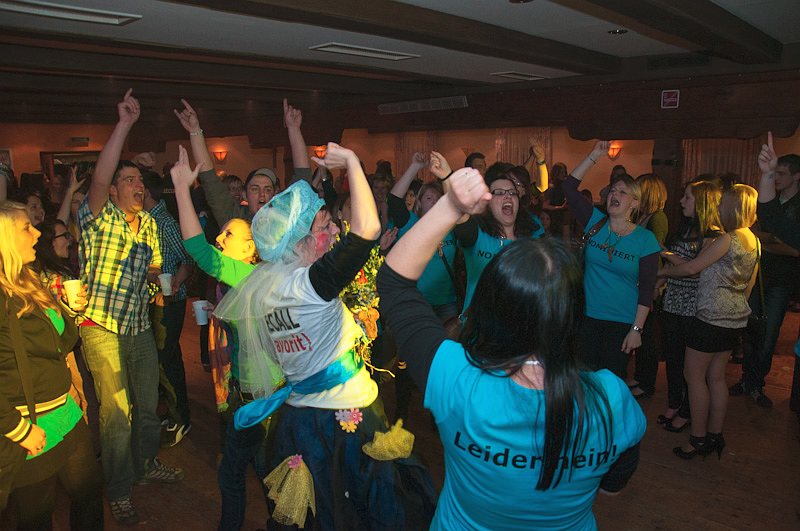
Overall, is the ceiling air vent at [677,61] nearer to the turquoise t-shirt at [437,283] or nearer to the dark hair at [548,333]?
the turquoise t-shirt at [437,283]

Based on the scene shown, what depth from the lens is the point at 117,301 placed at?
10.3 feet

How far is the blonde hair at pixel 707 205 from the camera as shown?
3725 mm

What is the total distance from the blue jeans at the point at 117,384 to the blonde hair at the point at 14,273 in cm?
91

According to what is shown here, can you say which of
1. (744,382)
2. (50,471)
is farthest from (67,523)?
(744,382)

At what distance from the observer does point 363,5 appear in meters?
3.79

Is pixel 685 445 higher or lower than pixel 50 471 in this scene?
lower

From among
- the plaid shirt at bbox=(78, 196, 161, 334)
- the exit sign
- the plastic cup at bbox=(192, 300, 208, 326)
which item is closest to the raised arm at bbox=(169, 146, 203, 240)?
the plaid shirt at bbox=(78, 196, 161, 334)

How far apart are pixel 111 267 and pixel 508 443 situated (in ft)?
8.46

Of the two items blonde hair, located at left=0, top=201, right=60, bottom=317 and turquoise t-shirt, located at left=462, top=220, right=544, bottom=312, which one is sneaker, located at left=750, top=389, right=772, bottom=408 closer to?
turquoise t-shirt, located at left=462, top=220, right=544, bottom=312

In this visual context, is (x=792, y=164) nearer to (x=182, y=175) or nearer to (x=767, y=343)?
(x=767, y=343)

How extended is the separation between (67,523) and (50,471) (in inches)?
48.8

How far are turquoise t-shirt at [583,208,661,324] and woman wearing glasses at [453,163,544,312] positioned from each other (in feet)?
1.77

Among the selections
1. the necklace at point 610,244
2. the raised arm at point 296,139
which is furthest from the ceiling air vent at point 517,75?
the raised arm at point 296,139

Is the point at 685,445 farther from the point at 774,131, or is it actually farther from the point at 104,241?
the point at 774,131
